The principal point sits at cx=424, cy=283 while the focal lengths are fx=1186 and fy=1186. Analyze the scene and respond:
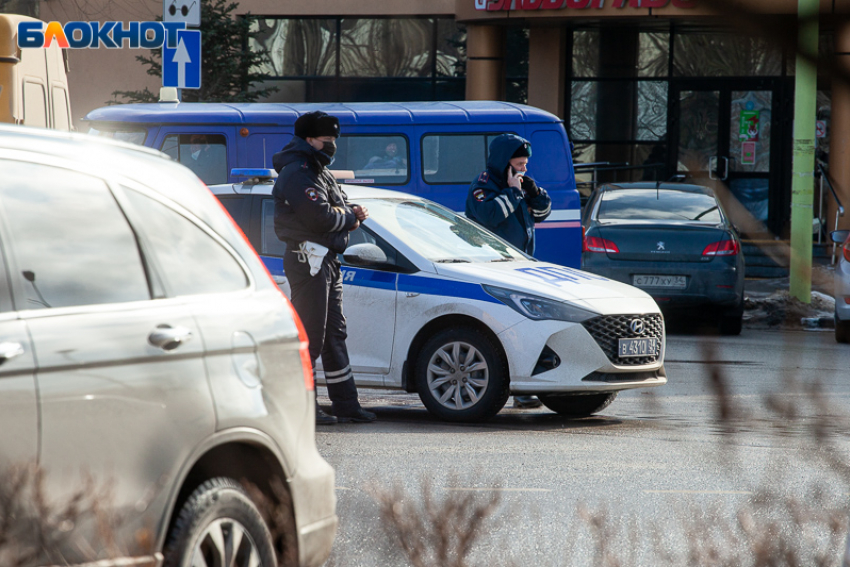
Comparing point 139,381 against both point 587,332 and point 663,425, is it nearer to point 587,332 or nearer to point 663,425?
point 587,332

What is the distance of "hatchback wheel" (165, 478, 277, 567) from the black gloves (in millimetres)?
6015

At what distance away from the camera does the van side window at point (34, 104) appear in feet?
40.0

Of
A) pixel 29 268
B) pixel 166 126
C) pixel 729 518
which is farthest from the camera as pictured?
pixel 166 126

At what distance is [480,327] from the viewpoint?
24.7 ft

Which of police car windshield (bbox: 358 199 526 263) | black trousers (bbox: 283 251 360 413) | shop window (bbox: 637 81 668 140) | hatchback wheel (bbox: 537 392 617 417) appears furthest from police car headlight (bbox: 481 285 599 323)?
shop window (bbox: 637 81 668 140)

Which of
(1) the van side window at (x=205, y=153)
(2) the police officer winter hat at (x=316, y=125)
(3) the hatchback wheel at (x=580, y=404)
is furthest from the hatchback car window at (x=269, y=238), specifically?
(1) the van side window at (x=205, y=153)

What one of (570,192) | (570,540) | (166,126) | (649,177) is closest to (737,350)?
(570,192)

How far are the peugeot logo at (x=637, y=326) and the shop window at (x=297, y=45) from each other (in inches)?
665

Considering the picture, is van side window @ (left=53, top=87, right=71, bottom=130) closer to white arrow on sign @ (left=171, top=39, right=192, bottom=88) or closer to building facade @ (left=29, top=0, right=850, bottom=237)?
white arrow on sign @ (left=171, top=39, right=192, bottom=88)

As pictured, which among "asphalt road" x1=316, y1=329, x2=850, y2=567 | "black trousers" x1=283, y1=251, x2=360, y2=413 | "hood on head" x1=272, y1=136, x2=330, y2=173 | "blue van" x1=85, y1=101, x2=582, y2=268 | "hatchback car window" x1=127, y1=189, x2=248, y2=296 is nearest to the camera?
"asphalt road" x1=316, y1=329, x2=850, y2=567

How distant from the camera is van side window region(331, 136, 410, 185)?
1403cm

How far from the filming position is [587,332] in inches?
287

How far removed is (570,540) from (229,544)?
3.61 ft

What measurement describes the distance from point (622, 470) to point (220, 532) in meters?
3.38
